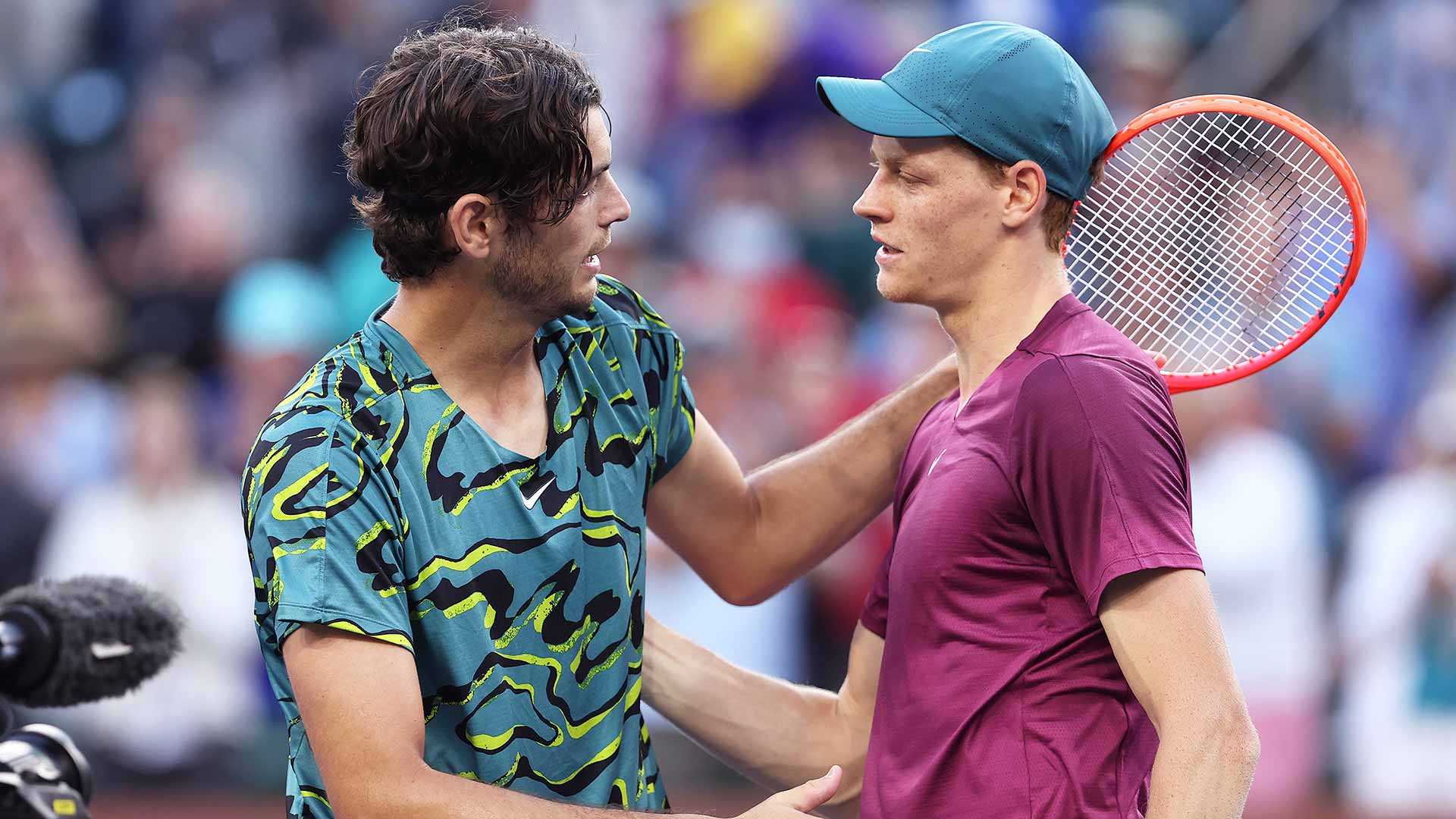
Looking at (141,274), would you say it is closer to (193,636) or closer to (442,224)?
(193,636)

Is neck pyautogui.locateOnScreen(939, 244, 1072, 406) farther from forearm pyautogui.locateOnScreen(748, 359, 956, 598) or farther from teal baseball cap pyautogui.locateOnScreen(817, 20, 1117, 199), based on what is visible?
forearm pyautogui.locateOnScreen(748, 359, 956, 598)

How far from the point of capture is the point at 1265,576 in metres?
6.01

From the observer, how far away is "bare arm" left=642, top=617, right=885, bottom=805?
120 inches

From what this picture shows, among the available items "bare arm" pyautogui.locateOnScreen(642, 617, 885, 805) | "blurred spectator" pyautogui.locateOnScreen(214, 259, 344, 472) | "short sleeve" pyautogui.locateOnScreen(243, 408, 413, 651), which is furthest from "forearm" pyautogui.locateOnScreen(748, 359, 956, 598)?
"blurred spectator" pyautogui.locateOnScreen(214, 259, 344, 472)

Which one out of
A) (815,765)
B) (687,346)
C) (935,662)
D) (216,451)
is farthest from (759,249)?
(935,662)

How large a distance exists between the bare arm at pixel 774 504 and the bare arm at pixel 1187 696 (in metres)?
0.82

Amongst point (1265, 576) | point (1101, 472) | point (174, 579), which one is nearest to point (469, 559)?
point (1101, 472)

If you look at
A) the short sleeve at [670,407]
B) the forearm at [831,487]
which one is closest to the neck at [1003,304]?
the forearm at [831,487]

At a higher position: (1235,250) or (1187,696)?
(1235,250)

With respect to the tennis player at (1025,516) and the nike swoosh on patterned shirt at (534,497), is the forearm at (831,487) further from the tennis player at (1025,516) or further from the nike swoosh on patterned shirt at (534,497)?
the nike swoosh on patterned shirt at (534,497)

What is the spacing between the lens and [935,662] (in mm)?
2525

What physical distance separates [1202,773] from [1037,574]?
364 mm

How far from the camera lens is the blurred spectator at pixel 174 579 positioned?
6418 mm

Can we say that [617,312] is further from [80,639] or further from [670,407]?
[80,639]
